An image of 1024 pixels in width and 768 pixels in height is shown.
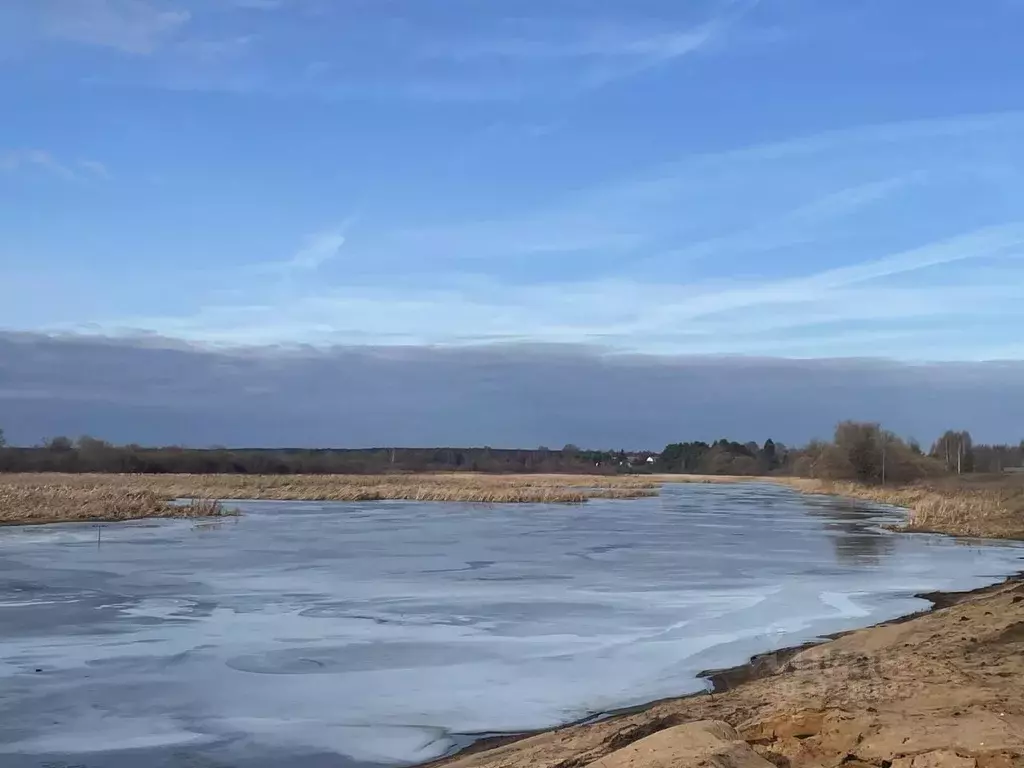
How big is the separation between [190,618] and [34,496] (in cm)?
2864

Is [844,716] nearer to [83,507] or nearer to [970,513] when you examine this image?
[970,513]

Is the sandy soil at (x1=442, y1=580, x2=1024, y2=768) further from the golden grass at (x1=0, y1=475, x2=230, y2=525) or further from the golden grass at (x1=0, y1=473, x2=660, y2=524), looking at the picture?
the golden grass at (x1=0, y1=473, x2=660, y2=524)

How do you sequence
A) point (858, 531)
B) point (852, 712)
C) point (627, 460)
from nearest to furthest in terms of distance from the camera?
point (852, 712) < point (858, 531) < point (627, 460)

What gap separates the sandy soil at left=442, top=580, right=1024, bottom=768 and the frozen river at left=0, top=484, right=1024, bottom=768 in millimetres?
752

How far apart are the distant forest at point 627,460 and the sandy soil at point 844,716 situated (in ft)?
223

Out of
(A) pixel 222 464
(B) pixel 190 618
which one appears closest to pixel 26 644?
(B) pixel 190 618

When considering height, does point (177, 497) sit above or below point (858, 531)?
below

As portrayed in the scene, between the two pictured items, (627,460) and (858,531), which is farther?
(627,460)

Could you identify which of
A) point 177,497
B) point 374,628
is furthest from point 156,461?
point 374,628

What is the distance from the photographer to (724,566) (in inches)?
781

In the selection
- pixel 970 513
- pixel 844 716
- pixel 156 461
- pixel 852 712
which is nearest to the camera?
pixel 844 716

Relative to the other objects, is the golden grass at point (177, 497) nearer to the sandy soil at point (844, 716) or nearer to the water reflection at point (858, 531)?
the water reflection at point (858, 531)

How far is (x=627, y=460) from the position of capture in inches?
7190

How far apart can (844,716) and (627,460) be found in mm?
178159
